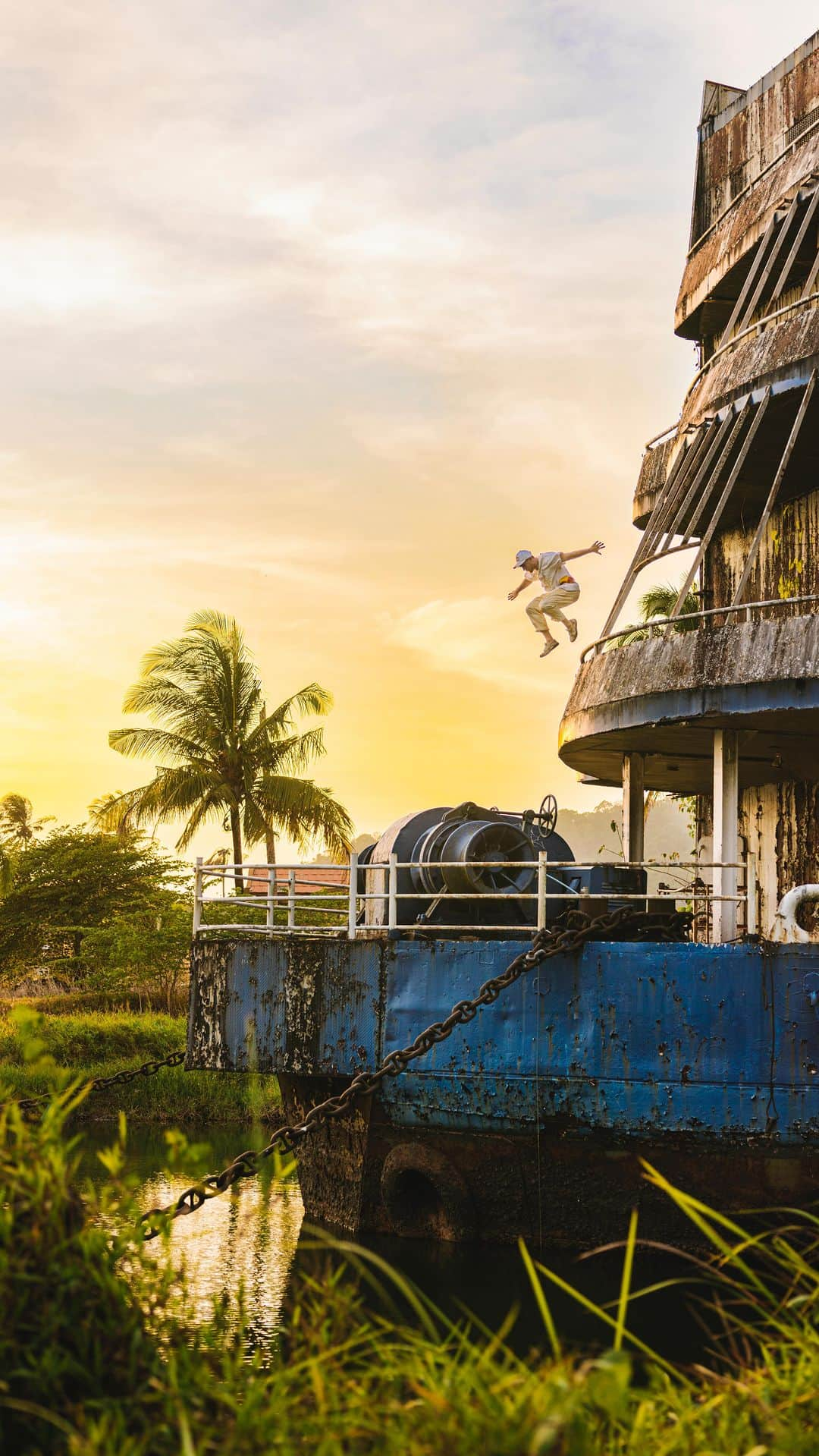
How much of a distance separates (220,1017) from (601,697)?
526 centimetres

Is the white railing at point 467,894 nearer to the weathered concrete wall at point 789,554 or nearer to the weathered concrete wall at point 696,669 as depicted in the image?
the weathered concrete wall at point 696,669

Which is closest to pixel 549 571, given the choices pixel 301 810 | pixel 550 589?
pixel 550 589

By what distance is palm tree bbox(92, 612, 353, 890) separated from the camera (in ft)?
122

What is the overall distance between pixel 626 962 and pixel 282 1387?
8038 mm

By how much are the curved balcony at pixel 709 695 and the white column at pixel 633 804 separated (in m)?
0.22

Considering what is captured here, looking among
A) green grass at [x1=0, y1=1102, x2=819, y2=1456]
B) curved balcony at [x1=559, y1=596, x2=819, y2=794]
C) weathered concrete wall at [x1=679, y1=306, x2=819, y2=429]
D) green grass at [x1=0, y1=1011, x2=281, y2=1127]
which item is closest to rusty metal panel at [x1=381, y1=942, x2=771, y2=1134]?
curved balcony at [x1=559, y1=596, x2=819, y2=794]

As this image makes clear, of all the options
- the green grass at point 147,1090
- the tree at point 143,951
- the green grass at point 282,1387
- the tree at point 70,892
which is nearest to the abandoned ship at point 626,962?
the green grass at point 282,1387

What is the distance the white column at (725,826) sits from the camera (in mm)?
14148

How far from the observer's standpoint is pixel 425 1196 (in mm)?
14461

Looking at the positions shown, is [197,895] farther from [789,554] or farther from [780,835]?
[789,554]

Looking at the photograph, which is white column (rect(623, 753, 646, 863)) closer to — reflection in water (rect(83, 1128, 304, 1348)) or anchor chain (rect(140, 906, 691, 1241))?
anchor chain (rect(140, 906, 691, 1241))

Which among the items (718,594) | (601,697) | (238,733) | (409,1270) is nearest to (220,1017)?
(409,1270)

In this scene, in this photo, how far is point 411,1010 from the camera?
14117 millimetres

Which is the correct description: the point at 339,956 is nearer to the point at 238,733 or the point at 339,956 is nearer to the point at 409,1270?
the point at 409,1270
